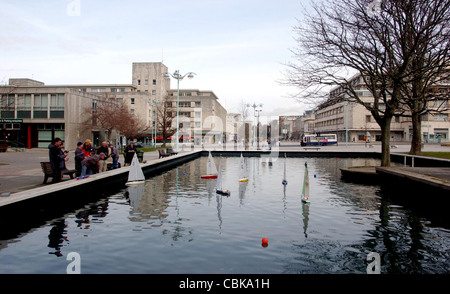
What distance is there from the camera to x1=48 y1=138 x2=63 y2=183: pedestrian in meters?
13.7

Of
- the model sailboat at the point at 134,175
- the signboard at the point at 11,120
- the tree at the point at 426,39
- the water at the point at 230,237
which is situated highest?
the tree at the point at 426,39

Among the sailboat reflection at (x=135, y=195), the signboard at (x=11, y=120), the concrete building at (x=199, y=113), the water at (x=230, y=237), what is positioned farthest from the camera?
the concrete building at (x=199, y=113)

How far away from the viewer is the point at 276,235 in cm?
872

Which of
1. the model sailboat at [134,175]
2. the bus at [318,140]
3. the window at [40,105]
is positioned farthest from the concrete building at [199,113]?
the model sailboat at [134,175]

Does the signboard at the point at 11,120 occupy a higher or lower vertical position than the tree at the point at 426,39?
lower

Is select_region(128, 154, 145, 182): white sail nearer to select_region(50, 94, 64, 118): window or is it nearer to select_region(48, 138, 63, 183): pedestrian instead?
select_region(48, 138, 63, 183): pedestrian

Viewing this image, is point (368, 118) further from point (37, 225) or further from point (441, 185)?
point (37, 225)

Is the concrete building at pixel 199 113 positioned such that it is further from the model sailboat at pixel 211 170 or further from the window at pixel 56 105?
A: the model sailboat at pixel 211 170

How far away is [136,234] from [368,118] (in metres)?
95.9

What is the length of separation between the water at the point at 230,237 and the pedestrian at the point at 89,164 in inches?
100.0

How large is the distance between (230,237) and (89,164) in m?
9.73

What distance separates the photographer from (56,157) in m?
13.9

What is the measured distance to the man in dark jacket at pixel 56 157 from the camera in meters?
13.7
